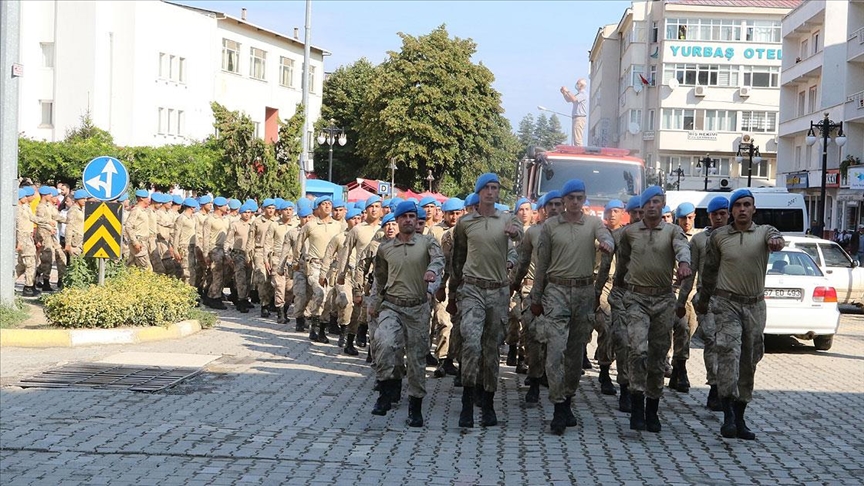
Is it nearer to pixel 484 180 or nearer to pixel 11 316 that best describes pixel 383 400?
pixel 484 180

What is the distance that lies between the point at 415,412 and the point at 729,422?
8.33 feet

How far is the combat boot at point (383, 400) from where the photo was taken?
989 centimetres

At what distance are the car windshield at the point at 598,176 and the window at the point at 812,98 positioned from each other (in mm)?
39241

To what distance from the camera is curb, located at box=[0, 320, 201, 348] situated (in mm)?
13836

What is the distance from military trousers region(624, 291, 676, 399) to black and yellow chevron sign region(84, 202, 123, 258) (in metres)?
8.32

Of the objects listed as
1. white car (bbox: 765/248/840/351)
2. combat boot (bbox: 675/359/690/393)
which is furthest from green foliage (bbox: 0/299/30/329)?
white car (bbox: 765/248/840/351)

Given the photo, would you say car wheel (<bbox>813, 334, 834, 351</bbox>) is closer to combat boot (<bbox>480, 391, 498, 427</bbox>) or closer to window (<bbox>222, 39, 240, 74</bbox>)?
combat boot (<bbox>480, 391, 498, 427</bbox>)

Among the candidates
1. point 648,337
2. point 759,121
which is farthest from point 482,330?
point 759,121

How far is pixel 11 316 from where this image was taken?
15000 millimetres

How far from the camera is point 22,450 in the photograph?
8070mm

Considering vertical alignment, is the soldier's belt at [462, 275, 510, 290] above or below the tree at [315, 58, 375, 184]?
below

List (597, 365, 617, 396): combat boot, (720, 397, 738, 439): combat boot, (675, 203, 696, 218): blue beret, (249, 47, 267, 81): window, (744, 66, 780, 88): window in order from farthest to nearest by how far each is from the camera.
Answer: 1. (744, 66, 780, 88): window
2. (249, 47, 267, 81): window
3. (675, 203, 696, 218): blue beret
4. (597, 365, 617, 396): combat boot
5. (720, 397, 738, 439): combat boot

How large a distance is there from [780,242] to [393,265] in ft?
10.5

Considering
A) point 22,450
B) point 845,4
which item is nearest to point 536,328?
point 22,450
